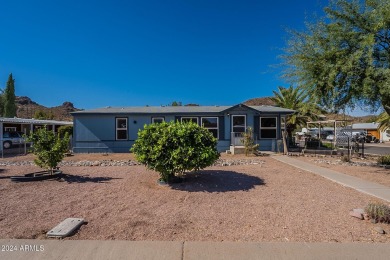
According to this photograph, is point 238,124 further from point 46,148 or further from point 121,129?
point 46,148

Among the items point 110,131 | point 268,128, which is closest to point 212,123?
point 268,128

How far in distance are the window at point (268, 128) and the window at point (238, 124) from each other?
4.45ft

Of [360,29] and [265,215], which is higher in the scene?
[360,29]

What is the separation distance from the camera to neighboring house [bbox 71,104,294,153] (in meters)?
18.5

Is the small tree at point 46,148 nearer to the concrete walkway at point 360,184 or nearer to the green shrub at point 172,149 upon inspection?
the green shrub at point 172,149

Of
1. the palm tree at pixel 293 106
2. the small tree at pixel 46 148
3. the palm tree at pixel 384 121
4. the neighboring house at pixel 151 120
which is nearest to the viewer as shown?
the small tree at pixel 46 148

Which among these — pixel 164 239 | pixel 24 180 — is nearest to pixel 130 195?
pixel 164 239

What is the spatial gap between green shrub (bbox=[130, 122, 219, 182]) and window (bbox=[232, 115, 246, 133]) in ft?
37.2

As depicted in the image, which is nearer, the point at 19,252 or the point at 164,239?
the point at 19,252

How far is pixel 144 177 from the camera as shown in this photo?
27.8 feet

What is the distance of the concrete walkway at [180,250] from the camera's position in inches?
131

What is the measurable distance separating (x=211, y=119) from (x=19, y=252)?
15881 millimetres

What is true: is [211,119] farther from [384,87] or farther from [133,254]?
[133,254]

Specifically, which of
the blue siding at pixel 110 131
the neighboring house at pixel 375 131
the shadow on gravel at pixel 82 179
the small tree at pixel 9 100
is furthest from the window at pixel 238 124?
the small tree at pixel 9 100
